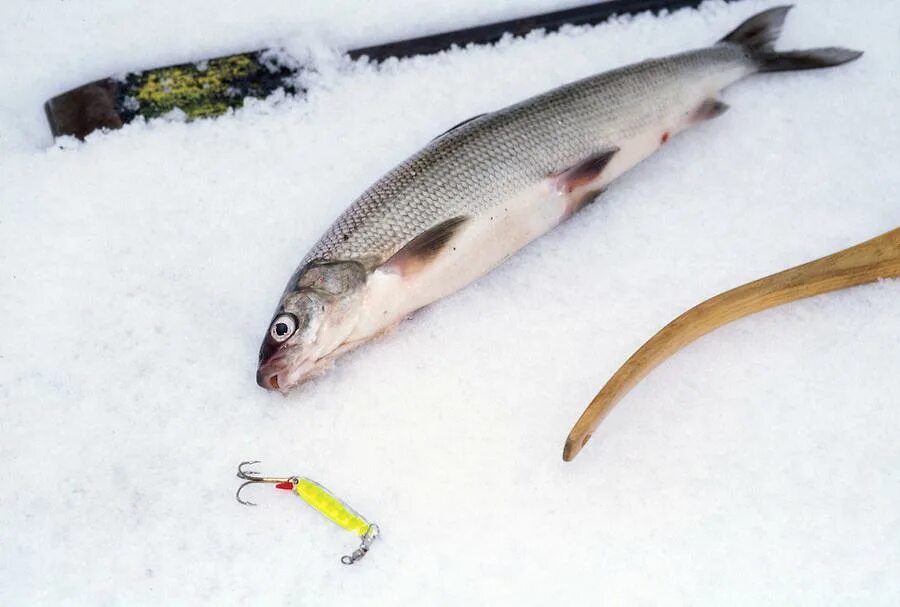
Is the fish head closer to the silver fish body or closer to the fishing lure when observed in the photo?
the silver fish body

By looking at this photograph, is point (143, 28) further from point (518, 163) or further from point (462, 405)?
point (462, 405)

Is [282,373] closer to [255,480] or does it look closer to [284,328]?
[284,328]

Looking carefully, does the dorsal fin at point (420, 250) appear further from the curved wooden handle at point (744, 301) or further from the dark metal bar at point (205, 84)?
the dark metal bar at point (205, 84)

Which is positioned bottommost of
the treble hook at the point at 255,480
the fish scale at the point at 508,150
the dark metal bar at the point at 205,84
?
the treble hook at the point at 255,480

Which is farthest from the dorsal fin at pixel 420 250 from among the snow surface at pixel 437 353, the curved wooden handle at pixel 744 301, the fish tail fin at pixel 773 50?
the fish tail fin at pixel 773 50

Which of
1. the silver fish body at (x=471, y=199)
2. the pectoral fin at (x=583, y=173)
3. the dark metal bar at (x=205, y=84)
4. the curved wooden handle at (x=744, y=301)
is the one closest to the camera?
the curved wooden handle at (x=744, y=301)

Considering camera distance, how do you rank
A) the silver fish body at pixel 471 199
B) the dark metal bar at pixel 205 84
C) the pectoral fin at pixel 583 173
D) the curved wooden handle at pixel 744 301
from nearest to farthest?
the curved wooden handle at pixel 744 301 → the silver fish body at pixel 471 199 → the pectoral fin at pixel 583 173 → the dark metal bar at pixel 205 84

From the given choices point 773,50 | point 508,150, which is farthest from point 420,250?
point 773,50

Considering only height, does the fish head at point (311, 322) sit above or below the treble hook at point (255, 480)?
above

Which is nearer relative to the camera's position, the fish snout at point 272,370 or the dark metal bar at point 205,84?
the fish snout at point 272,370
